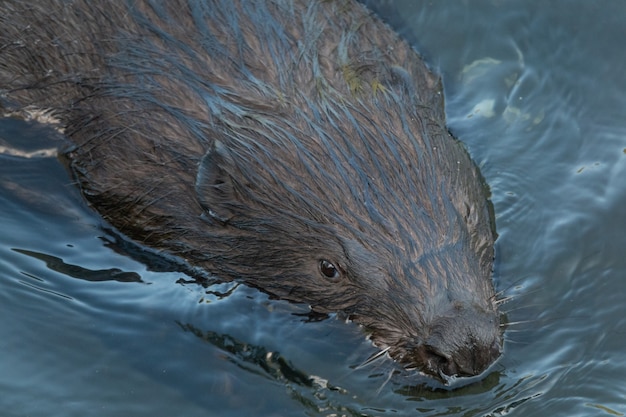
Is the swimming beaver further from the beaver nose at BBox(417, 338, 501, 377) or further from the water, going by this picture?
the water

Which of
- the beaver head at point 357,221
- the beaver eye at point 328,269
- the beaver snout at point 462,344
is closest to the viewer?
the beaver snout at point 462,344

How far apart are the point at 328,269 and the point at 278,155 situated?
0.60m

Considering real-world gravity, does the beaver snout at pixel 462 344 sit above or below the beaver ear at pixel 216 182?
below

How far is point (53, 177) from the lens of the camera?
6270 mm

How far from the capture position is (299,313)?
556 cm

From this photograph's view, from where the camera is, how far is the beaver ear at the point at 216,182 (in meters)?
5.45

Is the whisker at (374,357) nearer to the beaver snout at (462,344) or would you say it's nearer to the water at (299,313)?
the water at (299,313)

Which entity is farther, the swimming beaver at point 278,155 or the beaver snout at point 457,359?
the swimming beaver at point 278,155

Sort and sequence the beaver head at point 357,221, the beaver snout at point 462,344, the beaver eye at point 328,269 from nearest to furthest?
the beaver snout at point 462,344 < the beaver head at point 357,221 < the beaver eye at point 328,269

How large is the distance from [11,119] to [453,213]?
2599 mm

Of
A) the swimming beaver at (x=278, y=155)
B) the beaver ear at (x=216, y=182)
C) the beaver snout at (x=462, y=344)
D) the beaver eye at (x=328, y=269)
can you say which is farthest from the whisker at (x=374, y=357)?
the beaver ear at (x=216, y=182)

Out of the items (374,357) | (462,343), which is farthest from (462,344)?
(374,357)

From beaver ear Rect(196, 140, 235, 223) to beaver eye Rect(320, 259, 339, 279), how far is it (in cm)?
51

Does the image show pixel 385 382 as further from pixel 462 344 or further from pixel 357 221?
pixel 357 221
